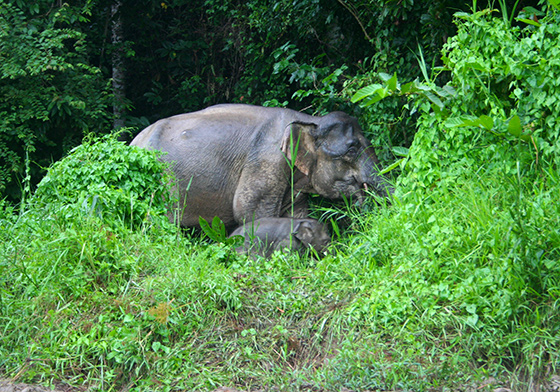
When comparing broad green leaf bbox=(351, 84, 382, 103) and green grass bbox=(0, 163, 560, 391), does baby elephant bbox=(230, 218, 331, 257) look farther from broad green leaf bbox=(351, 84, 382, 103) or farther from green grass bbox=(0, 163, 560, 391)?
broad green leaf bbox=(351, 84, 382, 103)

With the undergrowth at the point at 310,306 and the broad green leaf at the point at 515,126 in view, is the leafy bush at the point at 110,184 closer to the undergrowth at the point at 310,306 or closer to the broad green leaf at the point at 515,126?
the undergrowth at the point at 310,306

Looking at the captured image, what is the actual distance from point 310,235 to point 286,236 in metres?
0.21

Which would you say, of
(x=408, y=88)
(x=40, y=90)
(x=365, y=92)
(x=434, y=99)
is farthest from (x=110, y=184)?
(x=40, y=90)

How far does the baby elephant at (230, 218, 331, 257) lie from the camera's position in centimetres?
581

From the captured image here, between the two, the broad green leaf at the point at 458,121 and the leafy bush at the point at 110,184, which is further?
the leafy bush at the point at 110,184

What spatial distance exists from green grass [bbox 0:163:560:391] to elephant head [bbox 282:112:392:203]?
1.63 meters

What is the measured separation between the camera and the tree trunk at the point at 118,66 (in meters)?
9.04

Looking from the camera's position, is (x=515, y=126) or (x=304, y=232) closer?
(x=515, y=126)

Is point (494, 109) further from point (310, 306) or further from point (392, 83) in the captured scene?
point (310, 306)

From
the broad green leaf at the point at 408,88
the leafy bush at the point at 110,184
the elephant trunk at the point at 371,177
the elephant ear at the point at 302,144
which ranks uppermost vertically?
the broad green leaf at the point at 408,88

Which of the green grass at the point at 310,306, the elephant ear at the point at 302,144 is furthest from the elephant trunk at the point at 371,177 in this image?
the green grass at the point at 310,306

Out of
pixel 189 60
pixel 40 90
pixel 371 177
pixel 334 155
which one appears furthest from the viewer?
pixel 189 60

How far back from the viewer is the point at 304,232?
5895mm

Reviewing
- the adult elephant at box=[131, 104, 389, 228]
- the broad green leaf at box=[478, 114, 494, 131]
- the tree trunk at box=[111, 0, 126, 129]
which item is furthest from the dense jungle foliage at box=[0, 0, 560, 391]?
the tree trunk at box=[111, 0, 126, 129]
